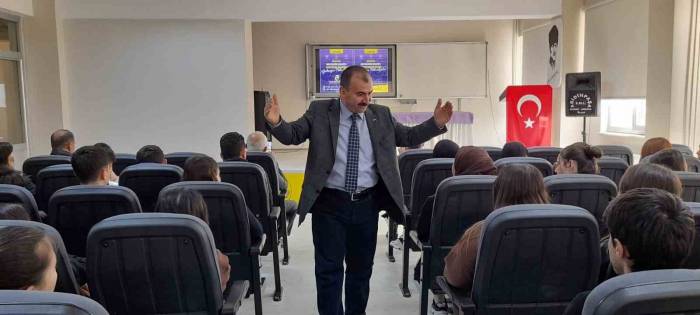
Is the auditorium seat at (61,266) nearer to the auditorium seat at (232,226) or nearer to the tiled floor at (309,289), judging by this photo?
the auditorium seat at (232,226)

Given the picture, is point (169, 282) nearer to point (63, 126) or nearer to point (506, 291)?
point (506, 291)

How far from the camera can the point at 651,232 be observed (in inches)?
48.4

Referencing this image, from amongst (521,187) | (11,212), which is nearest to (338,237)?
(521,187)

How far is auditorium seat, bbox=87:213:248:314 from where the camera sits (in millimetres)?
1675

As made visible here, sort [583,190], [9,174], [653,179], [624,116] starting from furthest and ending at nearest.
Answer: [624,116] → [9,174] → [583,190] → [653,179]

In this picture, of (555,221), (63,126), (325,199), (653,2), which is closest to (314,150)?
(325,199)

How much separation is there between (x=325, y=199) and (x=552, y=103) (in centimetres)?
664

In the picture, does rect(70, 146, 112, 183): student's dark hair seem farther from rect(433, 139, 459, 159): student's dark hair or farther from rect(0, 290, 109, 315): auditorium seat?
rect(433, 139, 459, 159): student's dark hair

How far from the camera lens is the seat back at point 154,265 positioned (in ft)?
5.49

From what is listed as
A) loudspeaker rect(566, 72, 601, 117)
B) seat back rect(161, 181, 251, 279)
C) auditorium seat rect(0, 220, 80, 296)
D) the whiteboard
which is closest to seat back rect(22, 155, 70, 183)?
seat back rect(161, 181, 251, 279)

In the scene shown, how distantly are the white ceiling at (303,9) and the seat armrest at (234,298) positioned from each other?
6061mm

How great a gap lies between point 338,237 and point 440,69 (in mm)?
8704

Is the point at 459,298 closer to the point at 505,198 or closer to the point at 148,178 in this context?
the point at 505,198

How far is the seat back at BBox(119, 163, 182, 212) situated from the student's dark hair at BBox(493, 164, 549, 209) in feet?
5.81
